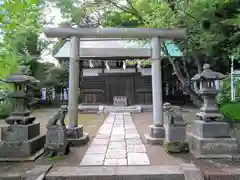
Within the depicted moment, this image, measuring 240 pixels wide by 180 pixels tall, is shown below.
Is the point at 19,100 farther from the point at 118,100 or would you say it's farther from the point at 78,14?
the point at 118,100

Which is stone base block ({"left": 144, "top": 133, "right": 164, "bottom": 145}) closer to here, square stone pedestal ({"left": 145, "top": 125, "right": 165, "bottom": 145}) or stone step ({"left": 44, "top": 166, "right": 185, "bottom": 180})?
square stone pedestal ({"left": 145, "top": 125, "right": 165, "bottom": 145})

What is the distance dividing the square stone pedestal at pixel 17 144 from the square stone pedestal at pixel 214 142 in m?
3.38

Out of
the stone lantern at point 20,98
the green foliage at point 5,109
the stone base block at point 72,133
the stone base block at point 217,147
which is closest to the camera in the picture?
the stone base block at point 217,147

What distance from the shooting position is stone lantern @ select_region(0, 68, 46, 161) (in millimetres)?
4727

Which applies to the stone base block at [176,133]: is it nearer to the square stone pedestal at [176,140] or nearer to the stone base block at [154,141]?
the square stone pedestal at [176,140]

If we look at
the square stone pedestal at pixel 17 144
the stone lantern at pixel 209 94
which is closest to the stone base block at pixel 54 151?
the square stone pedestal at pixel 17 144

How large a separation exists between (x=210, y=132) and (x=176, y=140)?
2.38 ft

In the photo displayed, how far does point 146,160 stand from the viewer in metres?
4.53

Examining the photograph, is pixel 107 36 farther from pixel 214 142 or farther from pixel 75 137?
pixel 214 142

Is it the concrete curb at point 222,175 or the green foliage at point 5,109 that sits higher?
the green foliage at point 5,109

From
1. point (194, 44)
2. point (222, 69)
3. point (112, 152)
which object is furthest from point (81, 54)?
point (222, 69)

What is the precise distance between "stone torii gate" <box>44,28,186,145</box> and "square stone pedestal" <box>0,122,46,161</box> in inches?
48.8

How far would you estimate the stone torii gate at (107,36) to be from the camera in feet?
19.8

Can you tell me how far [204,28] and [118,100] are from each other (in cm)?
1019
